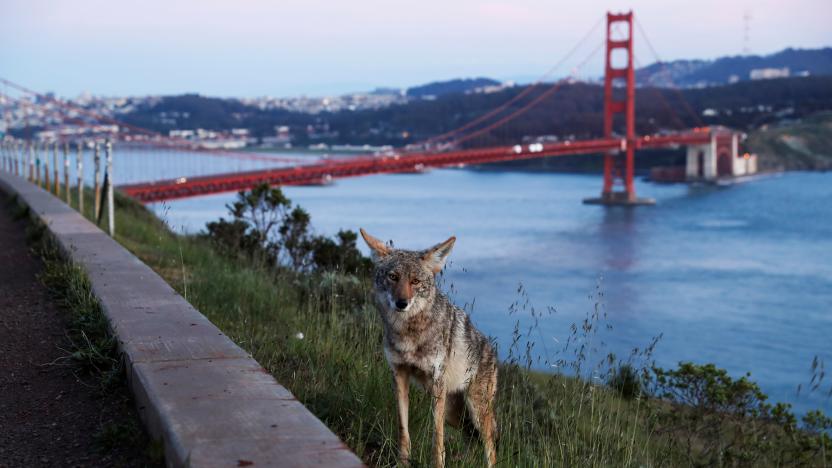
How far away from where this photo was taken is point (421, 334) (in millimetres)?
3320

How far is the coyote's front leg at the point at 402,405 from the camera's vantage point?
3.29m

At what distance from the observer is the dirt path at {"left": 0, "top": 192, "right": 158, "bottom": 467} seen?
3.22 m

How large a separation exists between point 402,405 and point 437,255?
498 millimetres

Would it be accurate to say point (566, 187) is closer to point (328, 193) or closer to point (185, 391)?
point (328, 193)

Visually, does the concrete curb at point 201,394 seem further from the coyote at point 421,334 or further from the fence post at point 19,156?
the fence post at point 19,156

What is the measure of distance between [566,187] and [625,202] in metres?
13.7

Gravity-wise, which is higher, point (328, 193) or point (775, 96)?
point (775, 96)

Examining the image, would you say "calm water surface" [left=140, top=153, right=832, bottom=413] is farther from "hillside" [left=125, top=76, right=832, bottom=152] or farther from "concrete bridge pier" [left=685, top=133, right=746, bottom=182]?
"hillside" [left=125, top=76, right=832, bottom=152]

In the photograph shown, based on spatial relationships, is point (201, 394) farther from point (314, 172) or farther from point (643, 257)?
point (643, 257)

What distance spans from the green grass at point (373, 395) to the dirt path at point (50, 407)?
706 mm

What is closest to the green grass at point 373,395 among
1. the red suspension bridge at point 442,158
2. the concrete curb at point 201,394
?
the concrete curb at point 201,394

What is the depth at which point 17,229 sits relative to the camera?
988 cm

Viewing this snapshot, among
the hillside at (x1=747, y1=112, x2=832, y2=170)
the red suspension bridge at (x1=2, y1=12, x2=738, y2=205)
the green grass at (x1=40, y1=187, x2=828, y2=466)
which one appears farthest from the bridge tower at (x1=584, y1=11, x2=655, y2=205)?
the green grass at (x1=40, y1=187, x2=828, y2=466)

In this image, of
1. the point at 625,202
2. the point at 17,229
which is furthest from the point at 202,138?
the point at 17,229
